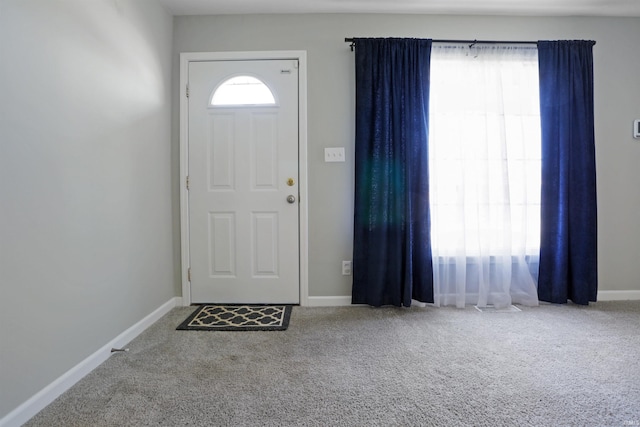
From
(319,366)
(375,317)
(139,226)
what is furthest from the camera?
(375,317)

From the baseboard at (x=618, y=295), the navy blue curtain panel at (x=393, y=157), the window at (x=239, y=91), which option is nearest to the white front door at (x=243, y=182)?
the window at (x=239, y=91)

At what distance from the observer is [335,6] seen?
244 centimetres

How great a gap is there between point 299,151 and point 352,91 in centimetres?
65

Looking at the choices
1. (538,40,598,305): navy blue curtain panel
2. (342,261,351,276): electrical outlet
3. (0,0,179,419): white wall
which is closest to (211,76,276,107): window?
(0,0,179,419): white wall

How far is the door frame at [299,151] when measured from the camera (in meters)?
2.51

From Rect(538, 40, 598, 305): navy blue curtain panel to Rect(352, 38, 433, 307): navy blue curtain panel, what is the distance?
0.98m

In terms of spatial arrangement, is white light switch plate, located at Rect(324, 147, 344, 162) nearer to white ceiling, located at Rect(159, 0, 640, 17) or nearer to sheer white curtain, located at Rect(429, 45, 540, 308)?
sheer white curtain, located at Rect(429, 45, 540, 308)

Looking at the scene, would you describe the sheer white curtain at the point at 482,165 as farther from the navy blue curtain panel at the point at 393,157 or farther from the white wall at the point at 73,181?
the white wall at the point at 73,181

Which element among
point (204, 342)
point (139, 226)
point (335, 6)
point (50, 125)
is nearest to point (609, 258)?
point (335, 6)

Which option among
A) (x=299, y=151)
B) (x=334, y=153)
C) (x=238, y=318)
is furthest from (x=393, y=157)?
(x=238, y=318)

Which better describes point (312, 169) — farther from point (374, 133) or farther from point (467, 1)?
point (467, 1)

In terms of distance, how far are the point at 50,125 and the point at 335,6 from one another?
2.10 metres

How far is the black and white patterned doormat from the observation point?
214 cm

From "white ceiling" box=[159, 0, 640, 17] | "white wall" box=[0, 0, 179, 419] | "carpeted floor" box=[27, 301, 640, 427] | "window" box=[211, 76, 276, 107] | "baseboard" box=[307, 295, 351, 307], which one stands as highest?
"white ceiling" box=[159, 0, 640, 17]
